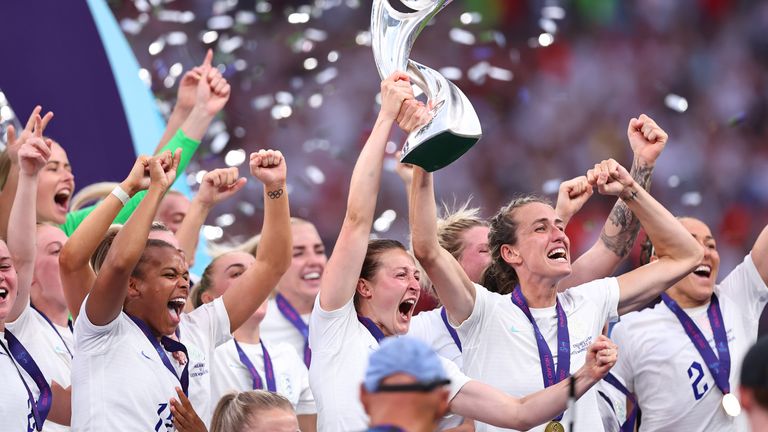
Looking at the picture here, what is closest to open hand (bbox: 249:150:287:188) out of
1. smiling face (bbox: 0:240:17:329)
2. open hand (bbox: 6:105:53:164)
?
open hand (bbox: 6:105:53:164)

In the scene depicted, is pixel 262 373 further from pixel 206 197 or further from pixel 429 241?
pixel 429 241

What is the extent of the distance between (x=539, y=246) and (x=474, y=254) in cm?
76

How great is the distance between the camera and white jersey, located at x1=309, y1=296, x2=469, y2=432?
375 cm

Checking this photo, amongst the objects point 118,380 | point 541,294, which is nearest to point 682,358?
point 541,294

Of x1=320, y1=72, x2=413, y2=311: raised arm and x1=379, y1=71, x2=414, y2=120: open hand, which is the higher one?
x1=379, y1=71, x2=414, y2=120: open hand

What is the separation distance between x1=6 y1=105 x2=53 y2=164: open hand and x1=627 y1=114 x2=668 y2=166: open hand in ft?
6.94

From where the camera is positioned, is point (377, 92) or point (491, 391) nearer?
point (491, 391)

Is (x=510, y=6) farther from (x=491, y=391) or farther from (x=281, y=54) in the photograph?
(x=491, y=391)

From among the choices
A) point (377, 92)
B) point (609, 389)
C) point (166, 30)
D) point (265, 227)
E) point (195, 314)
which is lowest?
point (377, 92)

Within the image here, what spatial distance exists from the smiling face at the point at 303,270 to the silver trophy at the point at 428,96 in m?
1.83

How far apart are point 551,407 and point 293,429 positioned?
77 centimetres

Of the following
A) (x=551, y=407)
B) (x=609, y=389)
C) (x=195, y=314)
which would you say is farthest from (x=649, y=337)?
(x=195, y=314)

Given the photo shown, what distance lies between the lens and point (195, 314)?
4.34 meters

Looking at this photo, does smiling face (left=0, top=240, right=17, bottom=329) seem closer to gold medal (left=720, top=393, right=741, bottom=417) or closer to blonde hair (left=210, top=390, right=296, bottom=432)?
blonde hair (left=210, top=390, right=296, bottom=432)
